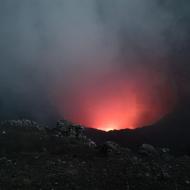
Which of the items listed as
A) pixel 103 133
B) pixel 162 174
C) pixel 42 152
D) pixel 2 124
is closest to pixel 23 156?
pixel 42 152

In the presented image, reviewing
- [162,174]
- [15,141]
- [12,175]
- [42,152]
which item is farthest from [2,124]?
[162,174]

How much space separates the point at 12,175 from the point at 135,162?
12614 mm

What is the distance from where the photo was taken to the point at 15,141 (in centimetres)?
5625

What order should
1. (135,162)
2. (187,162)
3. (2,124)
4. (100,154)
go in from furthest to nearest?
(2,124) < (100,154) < (187,162) < (135,162)

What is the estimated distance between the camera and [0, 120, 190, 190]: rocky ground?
35513 mm

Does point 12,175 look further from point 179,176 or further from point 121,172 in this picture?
point 179,176

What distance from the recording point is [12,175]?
123ft

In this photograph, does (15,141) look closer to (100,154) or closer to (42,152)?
(42,152)

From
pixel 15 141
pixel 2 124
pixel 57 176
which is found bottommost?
pixel 57 176

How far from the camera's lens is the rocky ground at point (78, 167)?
117 ft

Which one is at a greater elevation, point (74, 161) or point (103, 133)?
point (103, 133)

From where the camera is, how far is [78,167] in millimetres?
41406

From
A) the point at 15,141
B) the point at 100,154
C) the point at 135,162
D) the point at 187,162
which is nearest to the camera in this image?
the point at 135,162

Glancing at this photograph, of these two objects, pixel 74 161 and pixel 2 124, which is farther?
pixel 2 124
